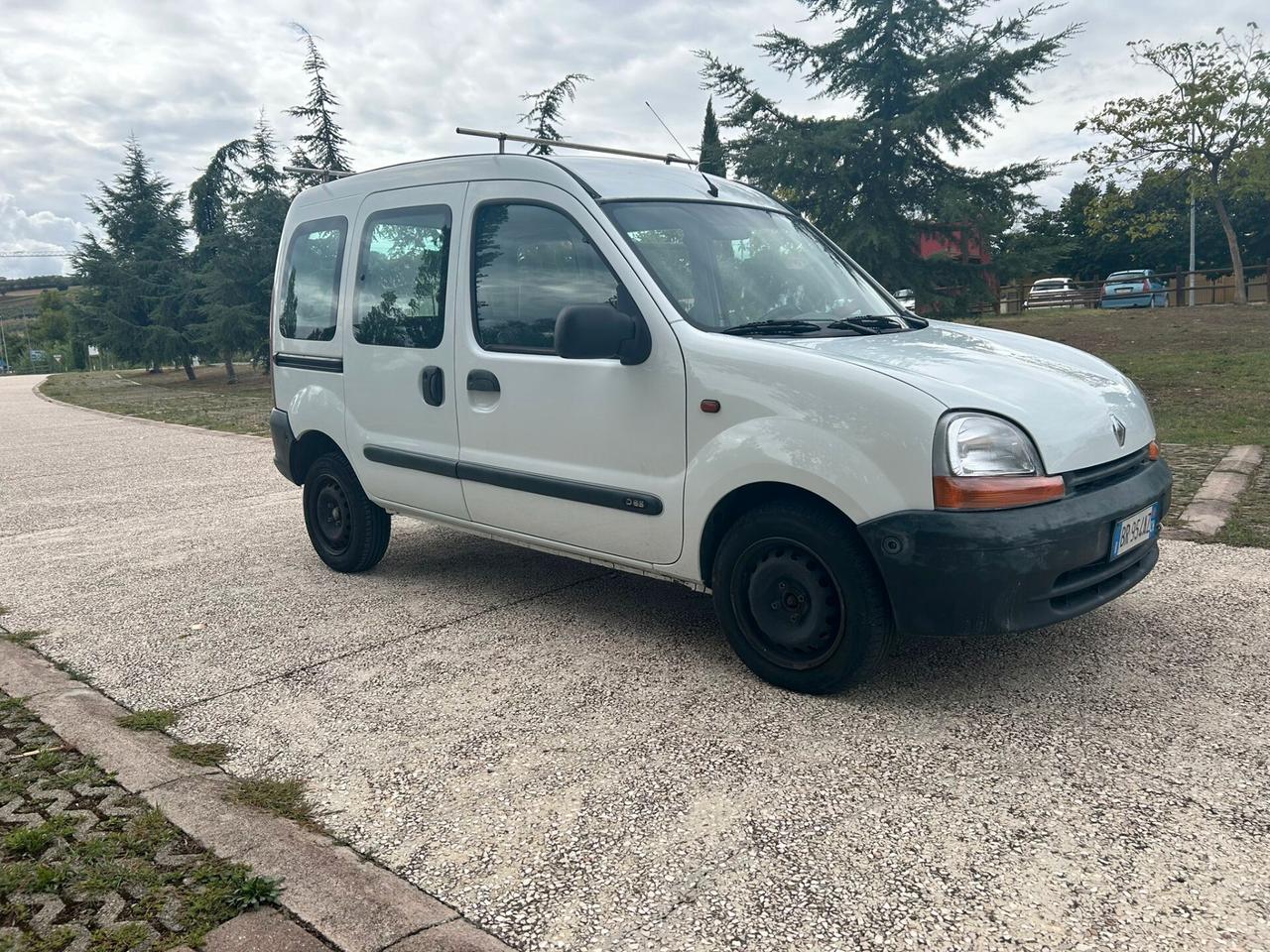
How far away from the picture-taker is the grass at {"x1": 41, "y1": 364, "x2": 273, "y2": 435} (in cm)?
1602

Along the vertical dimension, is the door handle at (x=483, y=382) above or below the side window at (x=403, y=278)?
below

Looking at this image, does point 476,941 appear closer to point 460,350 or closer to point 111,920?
point 111,920

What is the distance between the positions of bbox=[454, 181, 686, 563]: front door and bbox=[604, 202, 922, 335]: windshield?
16cm

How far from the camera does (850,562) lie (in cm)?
327

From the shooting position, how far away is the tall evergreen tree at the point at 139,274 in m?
28.9

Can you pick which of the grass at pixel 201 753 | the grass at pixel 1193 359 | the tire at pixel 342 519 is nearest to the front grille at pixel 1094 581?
the grass at pixel 201 753

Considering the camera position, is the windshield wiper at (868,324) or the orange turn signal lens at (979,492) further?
the windshield wiper at (868,324)

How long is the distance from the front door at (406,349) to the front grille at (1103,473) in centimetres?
267

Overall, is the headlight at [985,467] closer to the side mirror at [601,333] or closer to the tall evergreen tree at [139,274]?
the side mirror at [601,333]

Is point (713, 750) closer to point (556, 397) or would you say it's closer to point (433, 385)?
point (556, 397)

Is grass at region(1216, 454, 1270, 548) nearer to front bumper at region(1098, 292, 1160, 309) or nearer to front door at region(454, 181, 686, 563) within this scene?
front door at region(454, 181, 686, 563)

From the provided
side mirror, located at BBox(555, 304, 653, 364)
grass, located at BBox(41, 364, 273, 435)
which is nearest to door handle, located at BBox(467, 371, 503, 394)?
side mirror, located at BBox(555, 304, 653, 364)

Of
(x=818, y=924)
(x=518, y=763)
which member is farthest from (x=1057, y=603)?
(x=518, y=763)

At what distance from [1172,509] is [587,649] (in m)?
4.06
